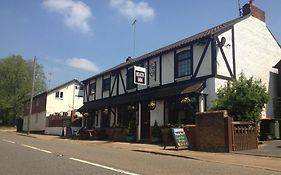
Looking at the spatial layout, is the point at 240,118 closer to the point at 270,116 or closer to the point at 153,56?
the point at 270,116

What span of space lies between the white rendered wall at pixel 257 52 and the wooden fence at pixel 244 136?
638cm

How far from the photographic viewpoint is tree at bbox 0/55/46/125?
59.4 m

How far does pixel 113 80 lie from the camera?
3109cm

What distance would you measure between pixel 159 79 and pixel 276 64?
8854mm

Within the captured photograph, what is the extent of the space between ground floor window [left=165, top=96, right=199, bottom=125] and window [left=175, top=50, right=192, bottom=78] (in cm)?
196

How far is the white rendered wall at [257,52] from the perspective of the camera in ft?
74.6

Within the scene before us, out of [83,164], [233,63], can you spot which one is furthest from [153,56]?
[83,164]

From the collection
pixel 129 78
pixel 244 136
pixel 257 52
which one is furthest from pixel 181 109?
pixel 129 78

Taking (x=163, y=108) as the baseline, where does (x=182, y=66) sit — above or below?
above

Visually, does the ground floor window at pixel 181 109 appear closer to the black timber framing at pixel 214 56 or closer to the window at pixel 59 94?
the black timber framing at pixel 214 56

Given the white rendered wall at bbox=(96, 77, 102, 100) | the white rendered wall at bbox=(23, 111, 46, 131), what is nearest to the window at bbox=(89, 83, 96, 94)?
the white rendered wall at bbox=(96, 77, 102, 100)

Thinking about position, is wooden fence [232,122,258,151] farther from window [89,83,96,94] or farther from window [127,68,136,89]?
window [89,83,96,94]

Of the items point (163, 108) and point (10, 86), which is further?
point (10, 86)

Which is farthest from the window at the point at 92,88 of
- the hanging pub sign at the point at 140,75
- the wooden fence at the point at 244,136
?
the wooden fence at the point at 244,136
